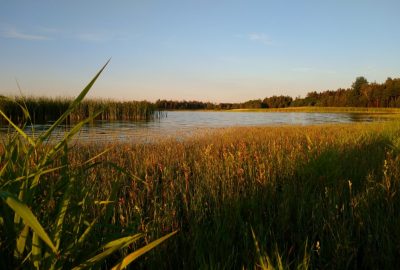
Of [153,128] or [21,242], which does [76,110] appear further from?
[21,242]

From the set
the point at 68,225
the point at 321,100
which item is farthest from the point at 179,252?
the point at 321,100

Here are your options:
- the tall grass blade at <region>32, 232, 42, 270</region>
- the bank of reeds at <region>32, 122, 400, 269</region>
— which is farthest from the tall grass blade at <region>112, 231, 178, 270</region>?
the bank of reeds at <region>32, 122, 400, 269</region>

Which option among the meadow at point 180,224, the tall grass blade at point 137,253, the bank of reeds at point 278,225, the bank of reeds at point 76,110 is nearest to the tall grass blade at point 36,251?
the meadow at point 180,224

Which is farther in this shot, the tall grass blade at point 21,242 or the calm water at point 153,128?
the calm water at point 153,128

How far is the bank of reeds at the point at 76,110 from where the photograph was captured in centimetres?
2181

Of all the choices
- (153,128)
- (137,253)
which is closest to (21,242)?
(137,253)

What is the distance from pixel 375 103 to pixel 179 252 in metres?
103

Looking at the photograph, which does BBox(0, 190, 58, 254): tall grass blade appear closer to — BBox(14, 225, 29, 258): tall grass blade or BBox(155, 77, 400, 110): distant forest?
BBox(14, 225, 29, 258): tall grass blade

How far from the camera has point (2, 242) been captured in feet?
4.92

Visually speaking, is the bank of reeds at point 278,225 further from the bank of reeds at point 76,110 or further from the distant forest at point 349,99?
the distant forest at point 349,99

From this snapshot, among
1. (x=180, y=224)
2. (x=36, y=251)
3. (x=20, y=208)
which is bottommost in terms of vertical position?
(x=180, y=224)

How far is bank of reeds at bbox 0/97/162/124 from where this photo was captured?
21812 mm

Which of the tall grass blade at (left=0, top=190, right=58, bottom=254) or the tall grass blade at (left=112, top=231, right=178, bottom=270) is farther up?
the tall grass blade at (left=0, top=190, right=58, bottom=254)

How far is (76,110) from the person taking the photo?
79.0 ft
